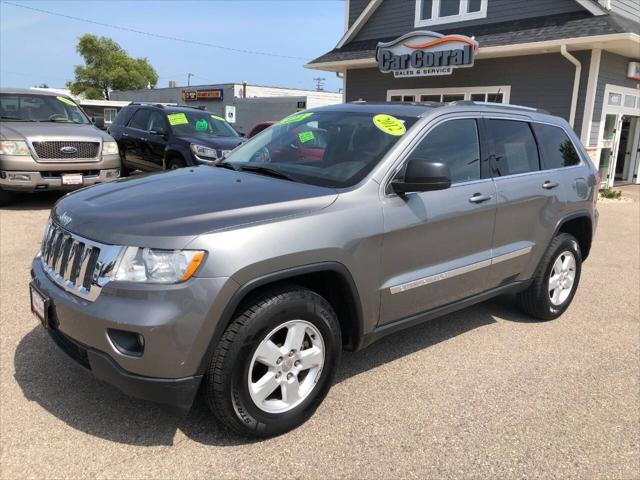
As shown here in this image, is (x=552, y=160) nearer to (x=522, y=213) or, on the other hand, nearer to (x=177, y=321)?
(x=522, y=213)

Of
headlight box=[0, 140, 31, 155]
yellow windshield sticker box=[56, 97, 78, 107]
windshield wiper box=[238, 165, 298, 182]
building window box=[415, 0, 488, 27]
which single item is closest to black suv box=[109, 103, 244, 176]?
yellow windshield sticker box=[56, 97, 78, 107]

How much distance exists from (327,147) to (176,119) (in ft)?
23.5

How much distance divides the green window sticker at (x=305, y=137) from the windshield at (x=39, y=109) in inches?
265

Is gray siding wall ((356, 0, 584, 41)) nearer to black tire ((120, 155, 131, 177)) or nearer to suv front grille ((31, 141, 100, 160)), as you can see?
black tire ((120, 155, 131, 177))

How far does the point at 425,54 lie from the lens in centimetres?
1444

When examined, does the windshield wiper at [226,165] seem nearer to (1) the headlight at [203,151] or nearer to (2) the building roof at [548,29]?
(1) the headlight at [203,151]

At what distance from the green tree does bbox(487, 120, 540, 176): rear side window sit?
64788 mm

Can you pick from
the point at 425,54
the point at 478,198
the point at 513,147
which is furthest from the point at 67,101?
the point at 425,54

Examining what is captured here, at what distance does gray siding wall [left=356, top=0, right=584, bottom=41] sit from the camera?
43.7 ft

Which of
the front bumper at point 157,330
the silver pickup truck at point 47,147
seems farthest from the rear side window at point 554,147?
the silver pickup truck at point 47,147

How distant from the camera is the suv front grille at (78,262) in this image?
2541 mm

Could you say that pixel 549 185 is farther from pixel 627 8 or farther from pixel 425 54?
pixel 627 8

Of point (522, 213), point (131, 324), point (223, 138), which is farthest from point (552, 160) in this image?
point (223, 138)

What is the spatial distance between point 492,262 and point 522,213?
1.68 ft
